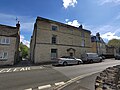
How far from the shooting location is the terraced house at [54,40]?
24.1 metres

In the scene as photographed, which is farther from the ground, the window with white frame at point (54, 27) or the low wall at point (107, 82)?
the window with white frame at point (54, 27)

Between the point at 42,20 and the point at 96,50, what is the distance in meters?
27.1

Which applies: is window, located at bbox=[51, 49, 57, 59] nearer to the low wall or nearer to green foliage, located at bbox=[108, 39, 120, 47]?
the low wall

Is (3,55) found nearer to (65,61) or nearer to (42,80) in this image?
(65,61)

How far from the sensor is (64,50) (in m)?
27.6

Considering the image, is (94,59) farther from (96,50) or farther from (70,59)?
(96,50)

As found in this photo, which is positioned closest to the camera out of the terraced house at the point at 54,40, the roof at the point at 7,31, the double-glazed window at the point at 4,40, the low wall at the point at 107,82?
the low wall at the point at 107,82

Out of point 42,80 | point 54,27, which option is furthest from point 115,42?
point 42,80

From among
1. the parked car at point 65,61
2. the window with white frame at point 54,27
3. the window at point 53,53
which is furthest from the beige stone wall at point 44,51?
the parked car at point 65,61

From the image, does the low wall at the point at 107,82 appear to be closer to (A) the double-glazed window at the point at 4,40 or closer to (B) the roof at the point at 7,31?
(A) the double-glazed window at the point at 4,40

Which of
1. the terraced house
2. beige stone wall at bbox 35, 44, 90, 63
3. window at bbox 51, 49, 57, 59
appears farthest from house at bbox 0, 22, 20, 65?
window at bbox 51, 49, 57, 59

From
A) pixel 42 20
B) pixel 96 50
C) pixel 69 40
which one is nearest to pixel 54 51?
pixel 69 40

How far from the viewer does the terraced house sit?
24073mm

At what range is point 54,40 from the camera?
87.6 feet
